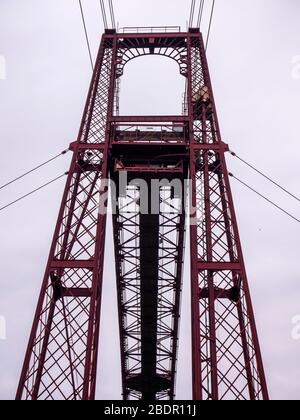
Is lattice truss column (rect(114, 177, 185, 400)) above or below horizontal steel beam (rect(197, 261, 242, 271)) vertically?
above

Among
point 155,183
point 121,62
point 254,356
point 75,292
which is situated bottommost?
point 254,356

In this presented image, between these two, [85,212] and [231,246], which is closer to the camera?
[231,246]

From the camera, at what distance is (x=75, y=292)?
544 inches

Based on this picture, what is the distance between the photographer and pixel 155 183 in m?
18.5

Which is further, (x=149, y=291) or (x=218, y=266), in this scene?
(x=149, y=291)

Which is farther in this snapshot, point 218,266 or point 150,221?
point 150,221

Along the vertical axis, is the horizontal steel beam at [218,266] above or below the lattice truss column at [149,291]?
below
